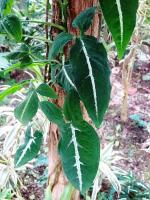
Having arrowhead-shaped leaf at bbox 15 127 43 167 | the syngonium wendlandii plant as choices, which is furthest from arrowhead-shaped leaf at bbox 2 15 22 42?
arrowhead-shaped leaf at bbox 15 127 43 167

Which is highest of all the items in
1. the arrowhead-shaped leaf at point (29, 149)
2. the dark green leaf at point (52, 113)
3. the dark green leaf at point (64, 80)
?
the dark green leaf at point (64, 80)

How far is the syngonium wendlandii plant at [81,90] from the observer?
383mm

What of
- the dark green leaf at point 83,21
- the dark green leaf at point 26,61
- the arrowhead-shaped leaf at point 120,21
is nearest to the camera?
the arrowhead-shaped leaf at point 120,21

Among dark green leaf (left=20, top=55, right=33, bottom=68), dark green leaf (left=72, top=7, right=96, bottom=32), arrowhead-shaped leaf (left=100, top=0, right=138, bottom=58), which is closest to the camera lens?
arrowhead-shaped leaf (left=100, top=0, right=138, bottom=58)

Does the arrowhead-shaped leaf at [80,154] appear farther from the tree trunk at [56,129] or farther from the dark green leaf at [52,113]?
the tree trunk at [56,129]

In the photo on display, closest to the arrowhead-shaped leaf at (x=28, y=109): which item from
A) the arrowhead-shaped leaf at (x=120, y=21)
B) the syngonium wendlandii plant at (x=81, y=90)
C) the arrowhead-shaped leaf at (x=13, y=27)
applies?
the syngonium wendlandii plant at (x=81, y=90)

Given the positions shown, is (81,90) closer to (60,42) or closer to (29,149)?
→ (60,42)

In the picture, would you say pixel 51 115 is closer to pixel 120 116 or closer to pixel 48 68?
pixel 48 68

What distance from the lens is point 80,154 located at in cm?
55

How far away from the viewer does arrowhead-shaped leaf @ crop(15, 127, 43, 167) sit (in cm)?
64

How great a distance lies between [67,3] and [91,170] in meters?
0.29

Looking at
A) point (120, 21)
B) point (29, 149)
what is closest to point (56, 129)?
point (29, 149)

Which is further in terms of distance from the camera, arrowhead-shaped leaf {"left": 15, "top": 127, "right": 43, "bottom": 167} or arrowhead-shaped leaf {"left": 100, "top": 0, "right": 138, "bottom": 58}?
arrowhead-shaped leaf {"left": 15, "top": 127, "right": 43, "bottom": 167}

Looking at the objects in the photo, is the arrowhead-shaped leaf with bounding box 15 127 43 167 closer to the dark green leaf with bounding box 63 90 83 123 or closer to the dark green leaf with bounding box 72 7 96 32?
the dark green leaf with bounding box 63 90 83 123
